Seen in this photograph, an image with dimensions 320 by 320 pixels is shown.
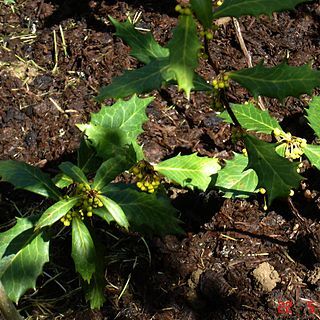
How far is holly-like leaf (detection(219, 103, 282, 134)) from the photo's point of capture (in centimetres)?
305

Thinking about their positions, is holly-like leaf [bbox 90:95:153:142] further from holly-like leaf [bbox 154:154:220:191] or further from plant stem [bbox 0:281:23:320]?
plant stem [bbox 0:281:23:320]

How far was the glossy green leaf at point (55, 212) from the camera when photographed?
2.58m

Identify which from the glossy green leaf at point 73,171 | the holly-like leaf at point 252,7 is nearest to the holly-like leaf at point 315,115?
the holly-like leaf at point 252,7

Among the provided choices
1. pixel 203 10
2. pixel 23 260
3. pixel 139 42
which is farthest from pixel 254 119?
pixel 23 260

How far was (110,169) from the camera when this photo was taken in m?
2.75

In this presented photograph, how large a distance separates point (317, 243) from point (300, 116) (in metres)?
0.83

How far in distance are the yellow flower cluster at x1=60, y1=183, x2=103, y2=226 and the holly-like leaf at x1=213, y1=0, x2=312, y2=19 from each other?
3.13ft

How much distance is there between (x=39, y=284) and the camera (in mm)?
3229

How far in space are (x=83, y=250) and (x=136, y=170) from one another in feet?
1.39

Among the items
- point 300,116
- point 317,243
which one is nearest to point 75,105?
point 300,116

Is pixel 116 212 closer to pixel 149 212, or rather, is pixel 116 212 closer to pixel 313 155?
pixel 149 212

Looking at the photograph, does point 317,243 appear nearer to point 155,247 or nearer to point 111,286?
point 155,247

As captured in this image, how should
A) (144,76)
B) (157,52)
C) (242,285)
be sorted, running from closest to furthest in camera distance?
(144,76) < (157,52) < (242,285)

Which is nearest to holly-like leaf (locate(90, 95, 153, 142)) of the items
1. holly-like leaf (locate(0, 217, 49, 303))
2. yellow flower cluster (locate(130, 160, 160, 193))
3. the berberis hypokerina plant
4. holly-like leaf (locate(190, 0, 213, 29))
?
the berberis hypokerina plant
